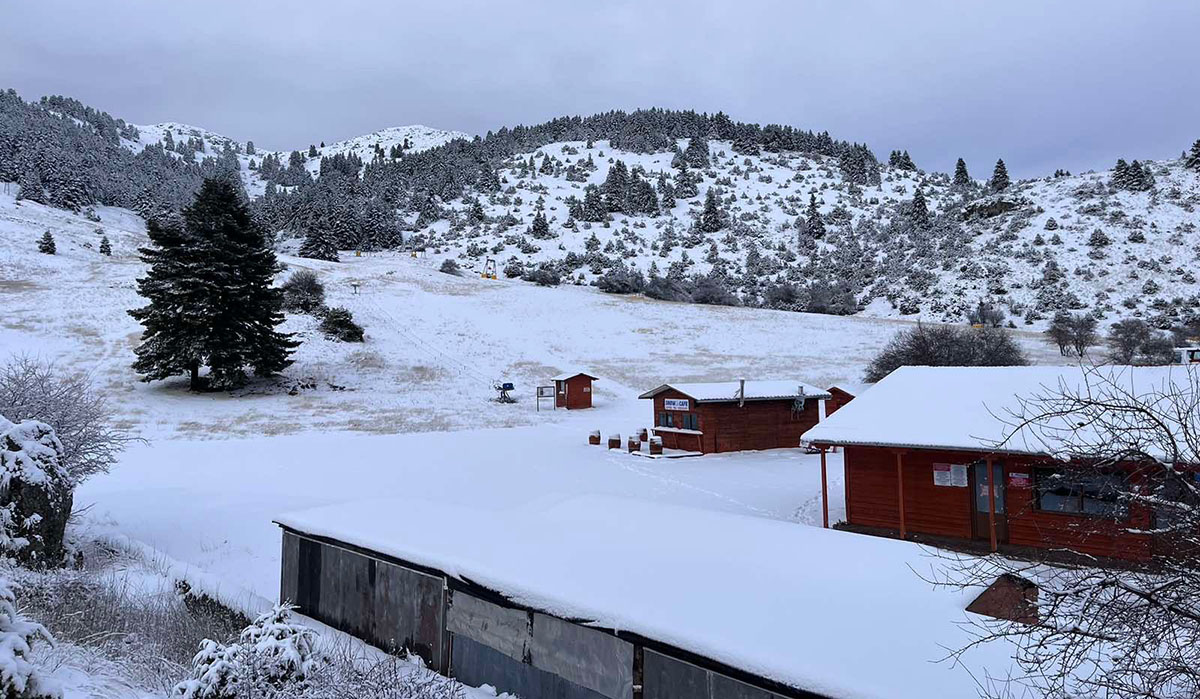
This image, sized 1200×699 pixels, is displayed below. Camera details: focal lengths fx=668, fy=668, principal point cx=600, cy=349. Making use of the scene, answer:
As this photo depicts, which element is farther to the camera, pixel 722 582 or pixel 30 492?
pixel 30 492

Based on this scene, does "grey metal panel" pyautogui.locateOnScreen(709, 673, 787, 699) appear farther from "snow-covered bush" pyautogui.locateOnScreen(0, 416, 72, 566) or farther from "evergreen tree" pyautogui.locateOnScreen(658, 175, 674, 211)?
"evergreen tree" pyautogui.locateOnScreen(658, 175, 674, 211)

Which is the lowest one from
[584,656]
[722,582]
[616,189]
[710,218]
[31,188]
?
[584,656]

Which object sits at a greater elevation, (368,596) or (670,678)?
(670,678)

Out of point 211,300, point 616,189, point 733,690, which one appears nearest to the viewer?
point 733,690

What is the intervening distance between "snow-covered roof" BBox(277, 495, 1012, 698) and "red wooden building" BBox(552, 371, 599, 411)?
100 feet

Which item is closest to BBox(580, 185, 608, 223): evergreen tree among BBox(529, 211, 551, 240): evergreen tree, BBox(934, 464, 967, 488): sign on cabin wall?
BBox(529, 211, 551, 240): evergreen tree

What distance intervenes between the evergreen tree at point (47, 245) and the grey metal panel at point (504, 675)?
75.5m

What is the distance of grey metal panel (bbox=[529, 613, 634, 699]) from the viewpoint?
661 centimetres

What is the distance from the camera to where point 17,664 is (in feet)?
13.0

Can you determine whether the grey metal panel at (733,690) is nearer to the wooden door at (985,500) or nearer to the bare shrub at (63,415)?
the wooden door at (985,500)

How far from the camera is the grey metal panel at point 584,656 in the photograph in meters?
6.61

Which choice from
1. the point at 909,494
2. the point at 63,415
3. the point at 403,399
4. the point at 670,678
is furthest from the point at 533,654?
the point at 403,399

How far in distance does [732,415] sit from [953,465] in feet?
47.4

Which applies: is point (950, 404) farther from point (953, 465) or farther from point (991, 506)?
point (991, 506)
